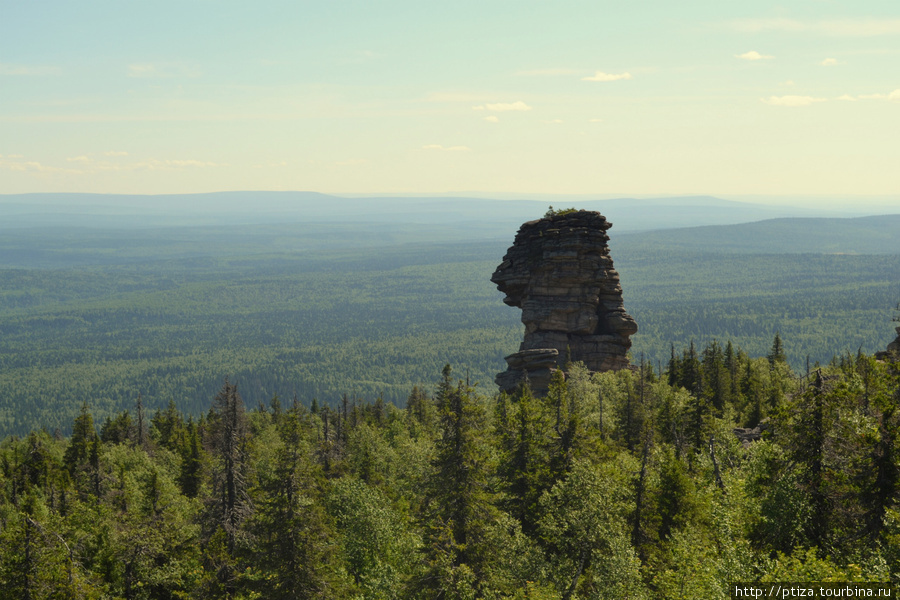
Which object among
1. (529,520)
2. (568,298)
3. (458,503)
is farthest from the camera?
(568,298)

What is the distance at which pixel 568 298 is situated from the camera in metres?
82.4

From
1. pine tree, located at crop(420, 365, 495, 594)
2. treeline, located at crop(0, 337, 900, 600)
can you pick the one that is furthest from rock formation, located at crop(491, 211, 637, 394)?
pine tree, located at crop(420, 365, 495, 594)

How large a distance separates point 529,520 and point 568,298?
157ft

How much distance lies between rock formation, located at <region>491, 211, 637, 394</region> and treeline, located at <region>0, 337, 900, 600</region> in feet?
95.6

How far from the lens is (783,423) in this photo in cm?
2631

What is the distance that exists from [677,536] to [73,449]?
6268 cm

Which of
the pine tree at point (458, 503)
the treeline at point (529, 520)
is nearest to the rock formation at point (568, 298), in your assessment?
the treeline at point (529, 520)

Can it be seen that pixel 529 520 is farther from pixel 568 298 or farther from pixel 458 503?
pixel 568 298

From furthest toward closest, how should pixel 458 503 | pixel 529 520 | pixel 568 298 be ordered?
pixel 568 298, pixel 529 520, pixel 458 503

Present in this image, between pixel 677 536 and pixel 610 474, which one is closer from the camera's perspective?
pixel 677 536

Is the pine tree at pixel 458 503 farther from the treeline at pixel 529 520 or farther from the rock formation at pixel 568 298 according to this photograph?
the rock formation at pixel 568 298

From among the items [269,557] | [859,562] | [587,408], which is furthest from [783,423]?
[587,408]

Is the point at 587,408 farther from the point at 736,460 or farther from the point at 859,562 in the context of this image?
the point at 859,562

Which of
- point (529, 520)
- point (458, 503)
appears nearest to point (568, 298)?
point (529, 520)
